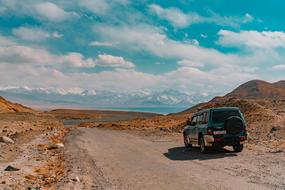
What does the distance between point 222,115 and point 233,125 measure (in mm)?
880

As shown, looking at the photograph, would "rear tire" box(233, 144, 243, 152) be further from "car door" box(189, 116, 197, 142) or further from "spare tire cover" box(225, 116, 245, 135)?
"car door" box(189, 116, 197, 142)

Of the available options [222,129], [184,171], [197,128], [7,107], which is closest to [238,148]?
[222,129]

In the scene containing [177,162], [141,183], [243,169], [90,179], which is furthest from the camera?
[177,162]

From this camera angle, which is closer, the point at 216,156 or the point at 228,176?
the point at 228,176

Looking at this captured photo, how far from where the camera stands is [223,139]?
19.5m

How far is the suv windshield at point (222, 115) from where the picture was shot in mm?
20094

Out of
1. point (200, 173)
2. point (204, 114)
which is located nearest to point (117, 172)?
point (200, 173)

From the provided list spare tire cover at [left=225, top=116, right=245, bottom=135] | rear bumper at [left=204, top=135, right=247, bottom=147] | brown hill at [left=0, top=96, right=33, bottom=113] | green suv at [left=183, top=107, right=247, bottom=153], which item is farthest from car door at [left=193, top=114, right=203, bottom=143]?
brown hill at [left=0, top=96, right=33, bottom=113]

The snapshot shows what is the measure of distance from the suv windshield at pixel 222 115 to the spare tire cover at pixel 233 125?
0.50 metres

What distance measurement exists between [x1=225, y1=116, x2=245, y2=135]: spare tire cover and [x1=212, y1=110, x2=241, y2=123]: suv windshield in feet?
1.64

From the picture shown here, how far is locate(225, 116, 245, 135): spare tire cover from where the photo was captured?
19.6 m

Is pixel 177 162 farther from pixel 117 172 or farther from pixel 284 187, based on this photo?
pixel 284 187

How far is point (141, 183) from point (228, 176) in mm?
3007

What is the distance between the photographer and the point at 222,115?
20266mm
